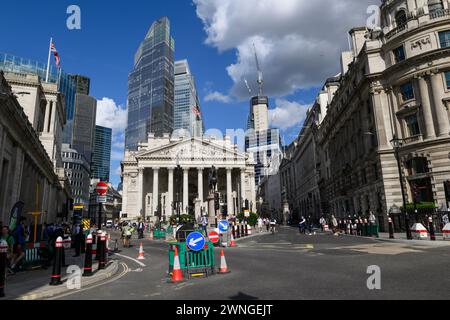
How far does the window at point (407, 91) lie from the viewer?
99.5 ft

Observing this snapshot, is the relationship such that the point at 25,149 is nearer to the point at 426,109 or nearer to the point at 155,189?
the point at 426,109

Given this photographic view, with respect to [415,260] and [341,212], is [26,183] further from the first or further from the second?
[341,212]

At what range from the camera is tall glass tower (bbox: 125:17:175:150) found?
15262 centimetres

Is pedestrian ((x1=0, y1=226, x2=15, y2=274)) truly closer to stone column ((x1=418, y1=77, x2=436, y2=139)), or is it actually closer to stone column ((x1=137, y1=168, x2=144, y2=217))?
stone column ((x1=418, y1=77, x2=436, y2=139))

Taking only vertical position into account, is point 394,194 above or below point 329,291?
above

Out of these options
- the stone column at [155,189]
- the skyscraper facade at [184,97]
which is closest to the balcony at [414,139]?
the stone column at [155,189]

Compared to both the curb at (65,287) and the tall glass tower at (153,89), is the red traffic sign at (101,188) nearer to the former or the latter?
the curb at (65,287)

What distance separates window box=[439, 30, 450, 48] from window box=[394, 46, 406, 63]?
10.8 ft

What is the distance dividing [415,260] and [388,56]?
28441mm

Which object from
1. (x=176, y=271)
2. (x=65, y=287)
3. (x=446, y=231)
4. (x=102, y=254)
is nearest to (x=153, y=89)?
(x=446, y=231)

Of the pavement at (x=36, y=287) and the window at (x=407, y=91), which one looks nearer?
the pavement at (x=36, y=287)

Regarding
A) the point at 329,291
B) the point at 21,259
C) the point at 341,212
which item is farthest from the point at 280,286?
the point at 341,212

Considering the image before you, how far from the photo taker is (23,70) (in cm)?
6222

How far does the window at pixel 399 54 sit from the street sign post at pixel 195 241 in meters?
31.6
